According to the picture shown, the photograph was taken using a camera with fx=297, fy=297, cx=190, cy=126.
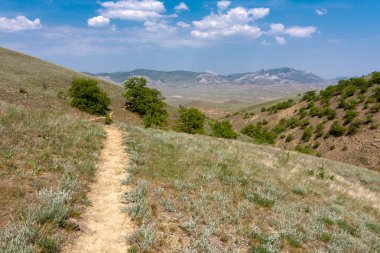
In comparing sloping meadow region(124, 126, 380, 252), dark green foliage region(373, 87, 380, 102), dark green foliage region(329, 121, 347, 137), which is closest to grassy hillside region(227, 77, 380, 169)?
dark green foliage region(329, 121, 347, 137)

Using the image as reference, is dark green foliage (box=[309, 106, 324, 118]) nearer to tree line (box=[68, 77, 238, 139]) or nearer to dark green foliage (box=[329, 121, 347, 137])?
dark green foliage (box=[329, 121, 347, 137])

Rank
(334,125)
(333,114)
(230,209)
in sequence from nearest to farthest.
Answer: (230,209), (334,125), (333,114)

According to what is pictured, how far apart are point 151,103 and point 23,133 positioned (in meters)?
30.0

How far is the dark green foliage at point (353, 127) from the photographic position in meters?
44.5

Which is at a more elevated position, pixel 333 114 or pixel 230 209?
pixel 333 114

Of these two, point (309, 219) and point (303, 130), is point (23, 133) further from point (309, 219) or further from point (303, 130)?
point (303, 130)

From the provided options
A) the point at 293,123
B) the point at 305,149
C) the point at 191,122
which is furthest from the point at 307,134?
the point at 191,122

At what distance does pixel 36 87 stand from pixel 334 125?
146 ft

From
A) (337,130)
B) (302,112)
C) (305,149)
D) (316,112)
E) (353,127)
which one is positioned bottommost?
(305,149)

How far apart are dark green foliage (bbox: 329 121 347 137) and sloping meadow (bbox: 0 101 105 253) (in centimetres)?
4187

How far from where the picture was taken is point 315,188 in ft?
46.8

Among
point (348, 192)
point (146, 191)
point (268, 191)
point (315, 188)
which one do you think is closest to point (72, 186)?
point (146, 191)

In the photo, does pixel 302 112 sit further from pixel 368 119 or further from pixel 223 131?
pixel 223 131

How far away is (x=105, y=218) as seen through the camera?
25.2 feet
